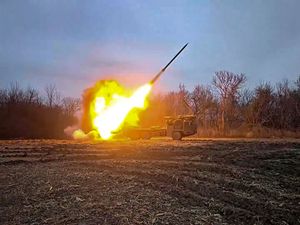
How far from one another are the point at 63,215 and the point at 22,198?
6.65 ft

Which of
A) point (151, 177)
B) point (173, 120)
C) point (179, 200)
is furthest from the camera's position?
point (173, 120)

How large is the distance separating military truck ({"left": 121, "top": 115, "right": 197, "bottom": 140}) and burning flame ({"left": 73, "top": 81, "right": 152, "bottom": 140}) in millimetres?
1014

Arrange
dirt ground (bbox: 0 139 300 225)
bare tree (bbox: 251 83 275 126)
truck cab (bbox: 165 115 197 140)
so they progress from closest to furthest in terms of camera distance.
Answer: dirt ground (bbox: 0 139 300 225) → truck cab (bbox: 165 115 197 140) → bare tree (bbox: 251 83 275 126)

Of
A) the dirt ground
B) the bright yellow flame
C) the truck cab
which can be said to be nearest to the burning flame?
the bright yellow flame

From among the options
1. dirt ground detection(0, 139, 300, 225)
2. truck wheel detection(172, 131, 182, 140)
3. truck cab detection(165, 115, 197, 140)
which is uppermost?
truck cab detection(165, 115, 197, 140)

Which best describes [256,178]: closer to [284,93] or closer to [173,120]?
[173,120]

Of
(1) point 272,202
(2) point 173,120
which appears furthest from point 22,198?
(2) point 173,120

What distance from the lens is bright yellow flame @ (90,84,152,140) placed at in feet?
114

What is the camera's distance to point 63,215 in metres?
8.95

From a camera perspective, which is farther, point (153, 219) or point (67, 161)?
point (67, 161)

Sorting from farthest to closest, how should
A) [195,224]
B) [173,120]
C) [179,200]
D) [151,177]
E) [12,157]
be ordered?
[173,120]
[12,157]
[151,177]
[179,200]
[195,224]

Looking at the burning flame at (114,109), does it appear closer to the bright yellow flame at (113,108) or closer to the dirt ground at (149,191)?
the bright yellow flame at (113,108)

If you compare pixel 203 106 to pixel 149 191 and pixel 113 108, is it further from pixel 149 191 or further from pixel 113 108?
pixel 149 191

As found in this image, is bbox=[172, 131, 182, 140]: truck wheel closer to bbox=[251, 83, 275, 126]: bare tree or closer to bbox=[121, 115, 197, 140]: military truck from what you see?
bbox=[121, 115, 197, 140]: military truck
